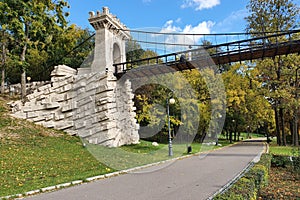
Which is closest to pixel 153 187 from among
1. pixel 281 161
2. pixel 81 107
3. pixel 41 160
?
pixel 41 160

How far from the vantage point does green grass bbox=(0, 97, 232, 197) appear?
6.93m

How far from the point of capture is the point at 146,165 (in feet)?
32.2

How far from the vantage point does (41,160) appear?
30.7ft

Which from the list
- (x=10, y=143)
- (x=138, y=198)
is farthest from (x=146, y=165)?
(x=10, y=143)

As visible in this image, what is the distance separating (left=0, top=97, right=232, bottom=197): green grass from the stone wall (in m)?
0.76

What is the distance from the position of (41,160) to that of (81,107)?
6.62 metres

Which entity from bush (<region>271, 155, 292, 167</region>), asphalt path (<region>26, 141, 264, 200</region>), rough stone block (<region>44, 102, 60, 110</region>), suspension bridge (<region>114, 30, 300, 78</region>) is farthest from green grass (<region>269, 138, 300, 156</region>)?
rough stone block (<region>44, 102, 60, 110</region>)

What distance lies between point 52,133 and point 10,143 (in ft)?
11.5

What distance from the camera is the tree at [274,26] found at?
2045cm

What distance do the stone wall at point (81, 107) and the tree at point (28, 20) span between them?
Answer: 2.40m

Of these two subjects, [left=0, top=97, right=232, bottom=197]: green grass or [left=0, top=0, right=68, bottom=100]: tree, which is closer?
[left=0, top=97, right=232, bottom=197]: green grass

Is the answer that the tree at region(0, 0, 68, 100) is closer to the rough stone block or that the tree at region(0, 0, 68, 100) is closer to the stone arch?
the rough stone block

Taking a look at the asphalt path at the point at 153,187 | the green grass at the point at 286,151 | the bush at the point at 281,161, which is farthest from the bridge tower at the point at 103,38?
the green grass at the point at 286,151

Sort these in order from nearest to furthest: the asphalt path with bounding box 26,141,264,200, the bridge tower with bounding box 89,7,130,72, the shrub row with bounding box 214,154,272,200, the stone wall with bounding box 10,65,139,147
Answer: the shrub row with bounding box 214,154,272,200 < the asphalt path with bounding box 26,141,264,200 < the stone wall with bounding box 10,65,139,147 < the bridge tower with bounding box 89,7,130,72
